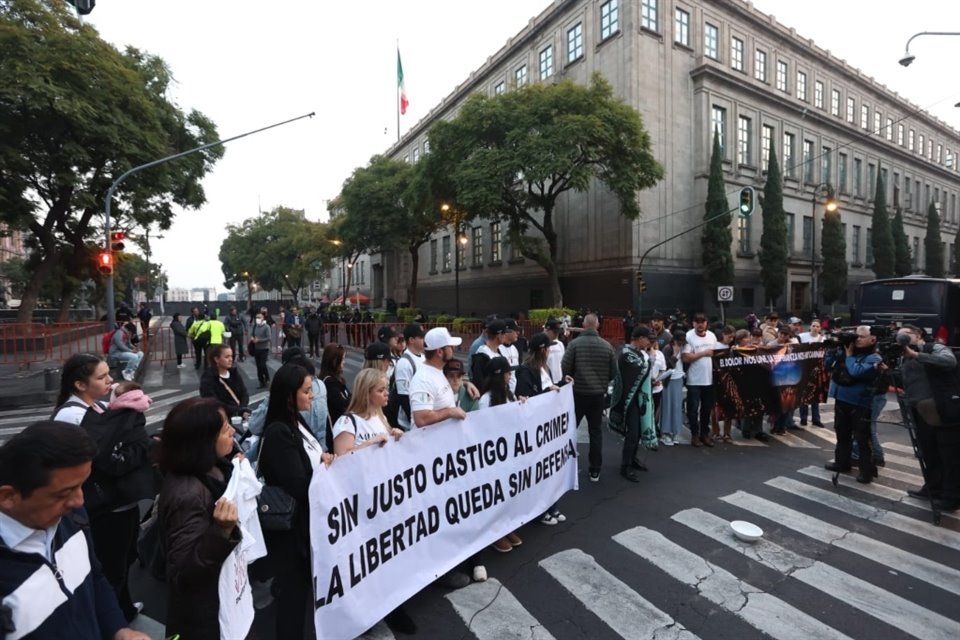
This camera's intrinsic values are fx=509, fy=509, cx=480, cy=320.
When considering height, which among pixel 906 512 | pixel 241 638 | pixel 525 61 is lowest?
pixel 906 512

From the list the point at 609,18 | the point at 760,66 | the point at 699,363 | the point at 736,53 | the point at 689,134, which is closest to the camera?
the point at 699,363

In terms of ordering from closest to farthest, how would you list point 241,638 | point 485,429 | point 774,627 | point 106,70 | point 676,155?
point 241,638 → point 774,627 → point 485,429 → point 106,70 → point 676,155

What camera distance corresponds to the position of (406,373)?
Result: 6156mm

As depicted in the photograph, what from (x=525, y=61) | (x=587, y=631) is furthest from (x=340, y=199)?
(x=587, y=631)

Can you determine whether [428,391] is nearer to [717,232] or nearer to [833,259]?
[717,232]

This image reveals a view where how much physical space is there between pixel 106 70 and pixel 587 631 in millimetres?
24162

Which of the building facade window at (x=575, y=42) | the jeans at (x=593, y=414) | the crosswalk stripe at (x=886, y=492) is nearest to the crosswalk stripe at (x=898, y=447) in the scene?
the crosswalk stripe at (x=886, y=492)

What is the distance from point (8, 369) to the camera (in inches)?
590

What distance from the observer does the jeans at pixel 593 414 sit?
619 centimetres

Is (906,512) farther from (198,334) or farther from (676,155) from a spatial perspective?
(676,155)

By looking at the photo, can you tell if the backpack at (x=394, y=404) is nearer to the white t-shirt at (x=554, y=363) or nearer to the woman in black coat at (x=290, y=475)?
the white t-shirt at (x=554, y=363)

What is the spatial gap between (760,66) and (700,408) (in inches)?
1284

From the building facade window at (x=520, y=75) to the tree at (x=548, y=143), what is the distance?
34.9ft

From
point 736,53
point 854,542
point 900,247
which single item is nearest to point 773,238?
point 736,53
